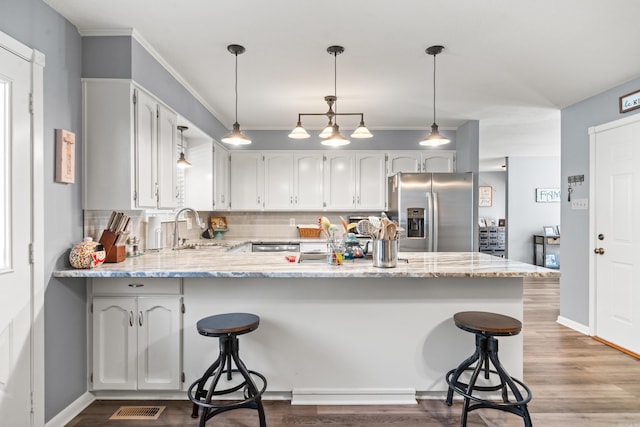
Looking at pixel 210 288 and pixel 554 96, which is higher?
pixel 554 96

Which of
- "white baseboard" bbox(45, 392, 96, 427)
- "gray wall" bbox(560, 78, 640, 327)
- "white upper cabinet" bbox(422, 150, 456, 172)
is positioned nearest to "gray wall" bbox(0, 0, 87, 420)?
"white baseboard" bbox(45, 392, 96, 427)

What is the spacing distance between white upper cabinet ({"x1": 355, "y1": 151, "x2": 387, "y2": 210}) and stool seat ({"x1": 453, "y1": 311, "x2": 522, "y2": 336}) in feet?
10.2

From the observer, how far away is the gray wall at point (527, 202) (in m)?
8.39

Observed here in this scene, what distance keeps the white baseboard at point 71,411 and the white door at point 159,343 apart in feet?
1.14

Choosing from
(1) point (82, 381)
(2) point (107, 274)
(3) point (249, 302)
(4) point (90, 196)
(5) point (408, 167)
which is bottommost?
(1) point (82, 381)

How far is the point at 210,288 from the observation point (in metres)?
2.34

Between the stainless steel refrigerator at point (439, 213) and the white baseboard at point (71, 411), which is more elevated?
the stainless steel refrigerator at point (439, 213)

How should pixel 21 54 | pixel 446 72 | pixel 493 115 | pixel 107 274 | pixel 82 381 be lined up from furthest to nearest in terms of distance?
1. pixel 493 115
2. pixel 446 72
3. pixel 82 381
4. pixel 107 274
5. pixel 21 54

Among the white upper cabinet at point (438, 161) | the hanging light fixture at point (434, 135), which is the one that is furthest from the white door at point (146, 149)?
the white upper cabinet at point (438, 161)

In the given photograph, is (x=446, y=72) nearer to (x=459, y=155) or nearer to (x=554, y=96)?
(x=554, y=96)

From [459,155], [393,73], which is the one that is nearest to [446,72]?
[393,73]

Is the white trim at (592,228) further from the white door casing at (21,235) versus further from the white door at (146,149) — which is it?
the white door casing at (21,235)

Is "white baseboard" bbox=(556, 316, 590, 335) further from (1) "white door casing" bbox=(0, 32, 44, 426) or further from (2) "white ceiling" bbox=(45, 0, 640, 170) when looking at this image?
(1) "white door casing" bbox=(0, 32, 44, 426)

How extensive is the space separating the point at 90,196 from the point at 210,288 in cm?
101
